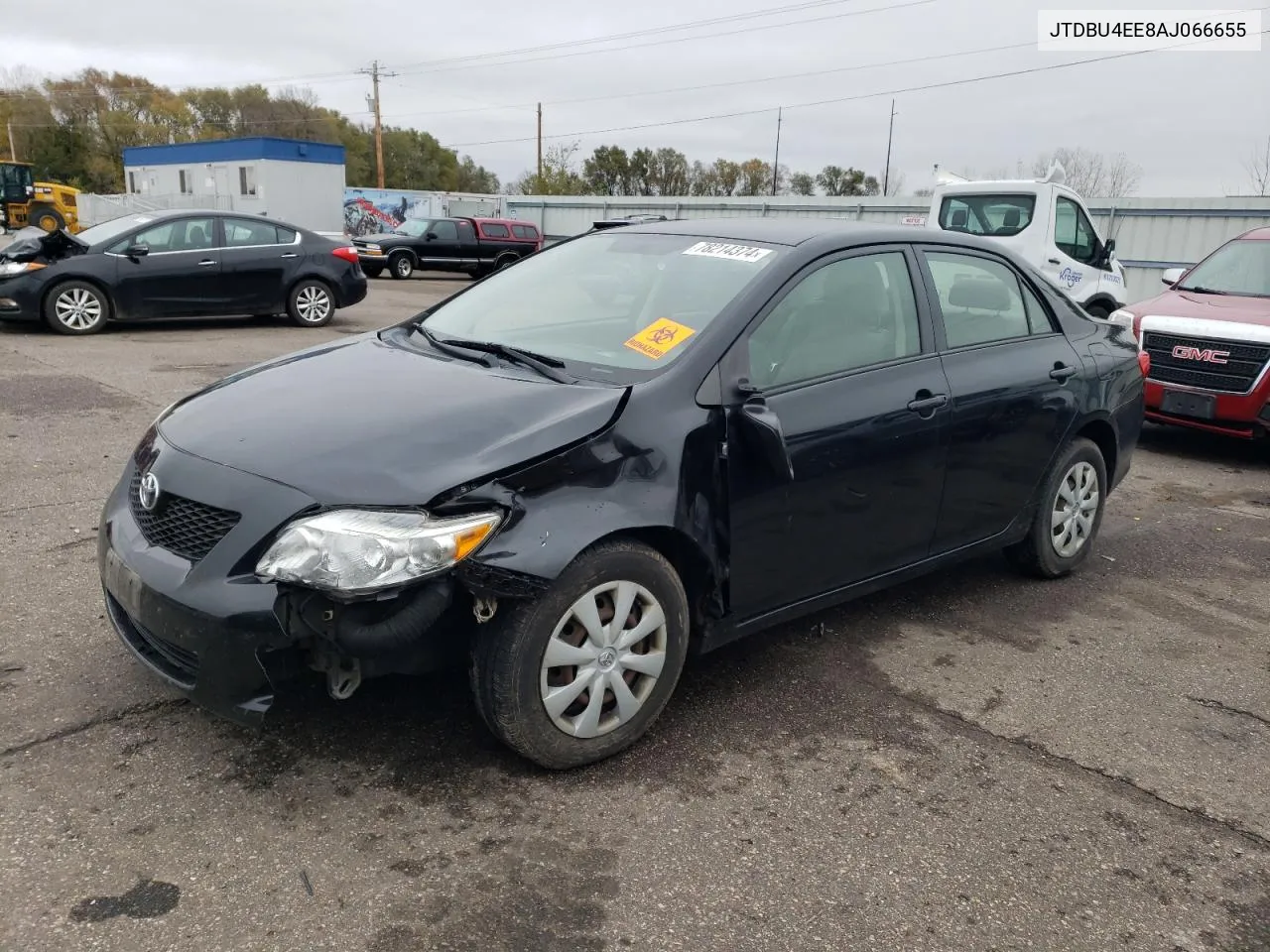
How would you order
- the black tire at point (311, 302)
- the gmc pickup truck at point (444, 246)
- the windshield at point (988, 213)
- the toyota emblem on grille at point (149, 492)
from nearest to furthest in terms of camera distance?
the toyota emblem on grille at point (149, 492) < the windshield at point (988, 213) < the black tire at point (311, 302) < the gmc pickup truck at point (444, 246)

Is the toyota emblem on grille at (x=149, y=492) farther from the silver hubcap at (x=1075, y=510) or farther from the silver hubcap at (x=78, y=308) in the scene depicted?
the silver hubcap at (x=78, y=308)

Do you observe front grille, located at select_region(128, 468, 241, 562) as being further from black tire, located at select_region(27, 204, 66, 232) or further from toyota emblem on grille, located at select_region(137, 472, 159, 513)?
→ black tire, located at select_region(27, 204, 66, 232)

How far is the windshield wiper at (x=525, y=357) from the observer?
335 cm

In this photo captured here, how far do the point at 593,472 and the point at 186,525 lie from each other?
45.9 inches

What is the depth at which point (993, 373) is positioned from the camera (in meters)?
4.28

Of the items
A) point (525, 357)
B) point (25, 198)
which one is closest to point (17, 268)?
point (525, 357)

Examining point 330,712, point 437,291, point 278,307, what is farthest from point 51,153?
point 330,712

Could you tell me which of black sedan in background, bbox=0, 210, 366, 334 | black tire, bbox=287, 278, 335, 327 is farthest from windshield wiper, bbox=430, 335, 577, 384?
black tire, bbox=287, 278, 335, 327

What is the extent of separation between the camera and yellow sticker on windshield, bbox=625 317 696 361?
340cm

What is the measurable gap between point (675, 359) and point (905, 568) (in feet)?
4.63

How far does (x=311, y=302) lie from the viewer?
42.9ft

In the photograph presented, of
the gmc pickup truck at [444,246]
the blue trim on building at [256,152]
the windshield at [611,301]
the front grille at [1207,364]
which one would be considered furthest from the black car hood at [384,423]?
the blue trim on building at [256,152]

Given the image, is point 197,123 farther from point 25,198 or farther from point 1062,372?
point 1062,372

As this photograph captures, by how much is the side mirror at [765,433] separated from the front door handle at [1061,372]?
190 centimetres
